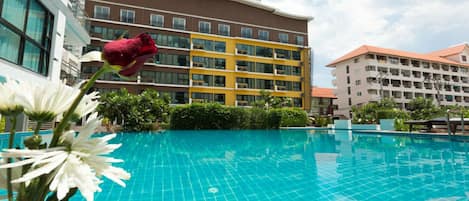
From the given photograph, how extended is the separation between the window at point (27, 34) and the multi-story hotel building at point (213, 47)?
18.6 metres

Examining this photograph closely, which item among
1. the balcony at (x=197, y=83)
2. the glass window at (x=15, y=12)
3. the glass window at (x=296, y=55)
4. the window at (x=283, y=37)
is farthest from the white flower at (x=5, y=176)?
the window at (x=283, y=37)

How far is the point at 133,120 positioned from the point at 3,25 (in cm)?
1220

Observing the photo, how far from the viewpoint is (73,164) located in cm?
65

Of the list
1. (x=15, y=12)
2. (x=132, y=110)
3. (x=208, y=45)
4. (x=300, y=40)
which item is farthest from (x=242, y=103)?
(x=15, y=12)

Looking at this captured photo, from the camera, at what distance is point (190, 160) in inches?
287

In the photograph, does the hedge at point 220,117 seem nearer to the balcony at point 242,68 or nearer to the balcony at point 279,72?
the balcony at point 242,68

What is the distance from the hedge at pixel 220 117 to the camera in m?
22.6

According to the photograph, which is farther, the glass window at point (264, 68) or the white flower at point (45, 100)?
the glass window at point (264, 68)

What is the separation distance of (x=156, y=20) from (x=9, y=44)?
25.5 m

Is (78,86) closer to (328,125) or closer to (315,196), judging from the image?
(315,196)

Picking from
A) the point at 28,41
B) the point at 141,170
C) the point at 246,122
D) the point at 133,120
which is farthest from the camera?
the point at 246,122

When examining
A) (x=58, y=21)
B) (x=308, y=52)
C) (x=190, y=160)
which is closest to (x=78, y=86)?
(x=190, y=160)

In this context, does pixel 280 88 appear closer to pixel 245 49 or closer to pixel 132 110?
pixel 245 49

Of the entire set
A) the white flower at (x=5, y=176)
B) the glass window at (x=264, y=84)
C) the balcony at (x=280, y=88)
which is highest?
the glass window at (x=264, y=84)
